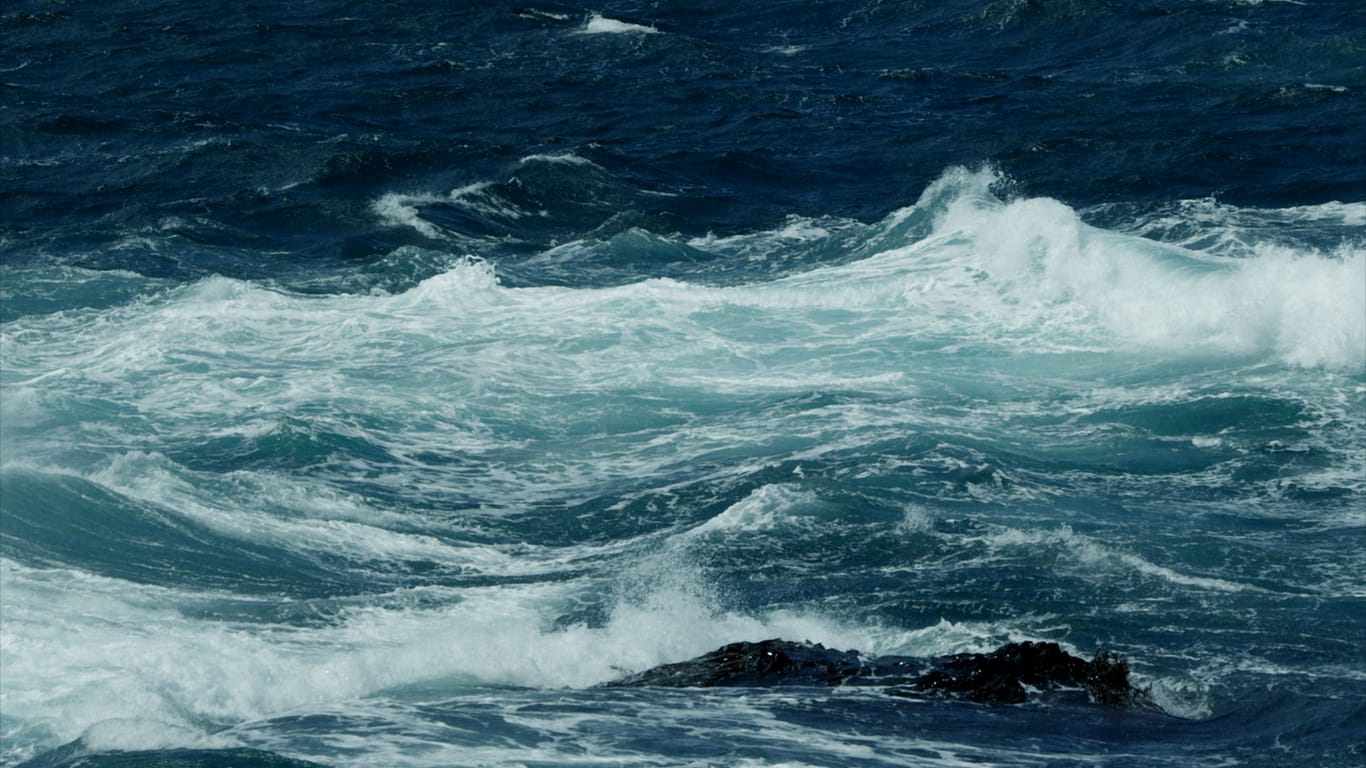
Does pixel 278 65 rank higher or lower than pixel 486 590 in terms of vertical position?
higher

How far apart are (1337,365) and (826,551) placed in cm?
820

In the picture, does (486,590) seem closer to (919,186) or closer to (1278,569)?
(1278,569)

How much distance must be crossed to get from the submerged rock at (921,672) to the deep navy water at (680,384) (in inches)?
10.5

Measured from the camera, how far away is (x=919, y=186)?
3094 cm

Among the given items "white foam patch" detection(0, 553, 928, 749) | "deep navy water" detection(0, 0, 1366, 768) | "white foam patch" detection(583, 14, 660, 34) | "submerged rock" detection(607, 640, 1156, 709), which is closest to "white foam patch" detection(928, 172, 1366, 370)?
"deep navy water" detection(0, 0, 1366, 768)

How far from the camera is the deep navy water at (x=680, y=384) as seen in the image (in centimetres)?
1360

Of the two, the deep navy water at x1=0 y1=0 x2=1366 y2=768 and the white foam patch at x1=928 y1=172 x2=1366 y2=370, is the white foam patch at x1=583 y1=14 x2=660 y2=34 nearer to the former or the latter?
the deep navy water at x1=0 y1=0 x2=1366 y2=768

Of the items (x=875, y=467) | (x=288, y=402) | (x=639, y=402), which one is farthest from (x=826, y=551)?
(x=288, y=402)

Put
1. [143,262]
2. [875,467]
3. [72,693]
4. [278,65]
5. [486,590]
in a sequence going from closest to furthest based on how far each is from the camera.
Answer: [72,693], [486,590], [875,467], [143,262], [278,65]

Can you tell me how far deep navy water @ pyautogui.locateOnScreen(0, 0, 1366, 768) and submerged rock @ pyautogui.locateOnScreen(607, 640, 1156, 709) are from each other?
27 cm

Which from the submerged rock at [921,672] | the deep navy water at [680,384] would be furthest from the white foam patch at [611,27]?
the submerged rock at [921,672]

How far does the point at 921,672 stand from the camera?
13.4 m

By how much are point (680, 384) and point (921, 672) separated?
9.18m

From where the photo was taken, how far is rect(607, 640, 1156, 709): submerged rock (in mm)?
12977
